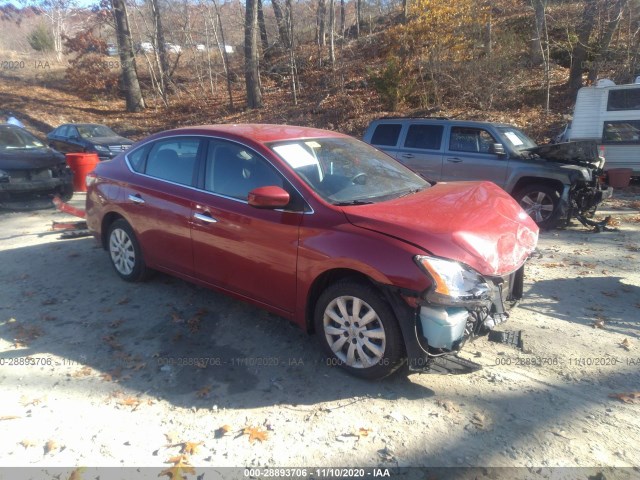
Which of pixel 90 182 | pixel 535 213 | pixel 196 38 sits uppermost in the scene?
pixel 196 38

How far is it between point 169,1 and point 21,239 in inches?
935

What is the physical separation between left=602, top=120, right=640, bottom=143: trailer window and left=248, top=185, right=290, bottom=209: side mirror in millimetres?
10079

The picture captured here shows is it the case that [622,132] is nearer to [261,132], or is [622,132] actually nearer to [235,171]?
[261,132]

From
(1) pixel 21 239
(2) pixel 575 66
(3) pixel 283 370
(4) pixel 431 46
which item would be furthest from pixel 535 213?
(2) pixel 575 66

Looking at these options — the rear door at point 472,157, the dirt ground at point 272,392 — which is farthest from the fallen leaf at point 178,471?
the rear door at point 472,157

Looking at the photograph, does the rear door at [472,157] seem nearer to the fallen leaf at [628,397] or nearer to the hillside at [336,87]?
the fallen leaf at [628,397]

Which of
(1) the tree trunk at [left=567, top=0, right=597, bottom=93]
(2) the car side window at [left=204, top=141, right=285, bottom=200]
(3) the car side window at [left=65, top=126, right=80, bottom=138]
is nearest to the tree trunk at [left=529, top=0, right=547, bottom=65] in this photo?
(1) the tree trunk at [left=567, top=0, right=597, bottom=93]

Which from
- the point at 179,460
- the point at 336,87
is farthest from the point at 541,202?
the point at 336,87

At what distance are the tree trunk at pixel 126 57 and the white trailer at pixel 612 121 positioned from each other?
2072cm

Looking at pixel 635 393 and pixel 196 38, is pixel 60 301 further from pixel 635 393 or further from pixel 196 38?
pixel 196 38

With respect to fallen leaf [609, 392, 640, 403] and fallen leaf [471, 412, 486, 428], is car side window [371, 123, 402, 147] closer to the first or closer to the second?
fallen leaf [609, 392, 640, 403]

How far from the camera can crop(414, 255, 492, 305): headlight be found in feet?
10.00

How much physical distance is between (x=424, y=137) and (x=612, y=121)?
5.04 meters

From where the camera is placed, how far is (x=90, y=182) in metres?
5.68
